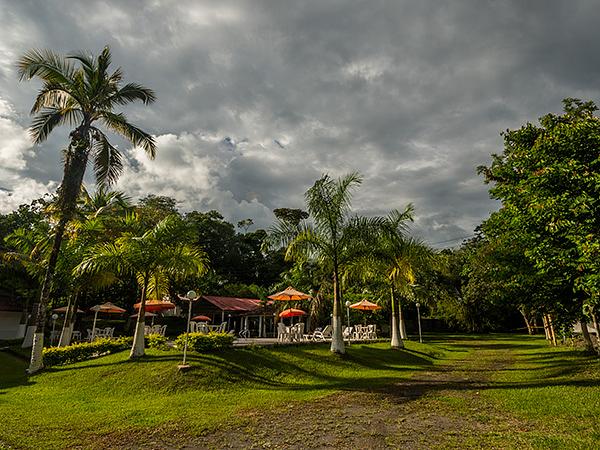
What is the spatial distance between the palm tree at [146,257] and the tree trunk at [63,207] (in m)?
1.30

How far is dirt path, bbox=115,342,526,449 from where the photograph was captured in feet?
21.0

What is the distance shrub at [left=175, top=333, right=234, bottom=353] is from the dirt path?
19.9 ft

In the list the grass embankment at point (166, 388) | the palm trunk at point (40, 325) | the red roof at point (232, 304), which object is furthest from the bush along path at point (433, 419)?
the red roof at point (232, 304)

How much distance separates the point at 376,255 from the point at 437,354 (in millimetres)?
8453

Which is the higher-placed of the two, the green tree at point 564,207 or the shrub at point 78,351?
the green tree at point 564,207

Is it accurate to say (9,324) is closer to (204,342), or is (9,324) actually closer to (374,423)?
(204,342)

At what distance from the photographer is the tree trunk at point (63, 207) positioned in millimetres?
14156

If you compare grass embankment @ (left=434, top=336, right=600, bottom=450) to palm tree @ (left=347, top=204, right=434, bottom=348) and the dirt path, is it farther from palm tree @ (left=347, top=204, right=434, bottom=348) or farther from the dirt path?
palm tree @ (left=347, top=204, right=434, bottom=348)

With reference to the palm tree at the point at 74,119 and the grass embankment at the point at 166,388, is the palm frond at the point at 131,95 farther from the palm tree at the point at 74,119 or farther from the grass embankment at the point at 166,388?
the grass embankment at the point at 166,388

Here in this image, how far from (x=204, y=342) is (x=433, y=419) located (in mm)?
9324

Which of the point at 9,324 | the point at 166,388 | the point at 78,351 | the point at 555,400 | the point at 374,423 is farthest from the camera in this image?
the point at 9,324

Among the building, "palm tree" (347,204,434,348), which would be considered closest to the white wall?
the building

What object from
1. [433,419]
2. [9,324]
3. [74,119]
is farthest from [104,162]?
[9,324]

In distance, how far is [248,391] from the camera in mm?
11109
